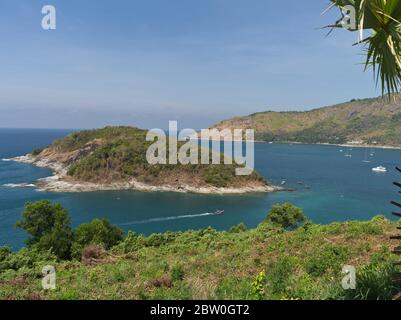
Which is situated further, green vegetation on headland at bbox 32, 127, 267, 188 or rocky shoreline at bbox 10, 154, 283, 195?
green vegetation on headland at bbox 32, 127, 267, 188

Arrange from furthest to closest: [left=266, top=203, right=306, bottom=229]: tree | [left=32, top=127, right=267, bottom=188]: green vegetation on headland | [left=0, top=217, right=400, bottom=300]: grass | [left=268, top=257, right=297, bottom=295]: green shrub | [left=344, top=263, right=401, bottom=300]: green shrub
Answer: [left=32, top=127, right=267, bottom=188]: green vegetation on headland, [left=266, top=203, right=306, bottom=229]: tree, [left=268, top=257, right=297, bottom=295]: green shrub, [left=0, top=217, right=400, bottom=300]: grass, [left=344, top=263, right=401, bottom=300]: green shrub

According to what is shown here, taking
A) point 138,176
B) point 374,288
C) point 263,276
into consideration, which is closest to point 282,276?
point 263,276

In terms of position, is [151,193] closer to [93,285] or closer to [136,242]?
[136,242]

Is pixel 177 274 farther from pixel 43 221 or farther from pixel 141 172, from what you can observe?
pixel 141 172

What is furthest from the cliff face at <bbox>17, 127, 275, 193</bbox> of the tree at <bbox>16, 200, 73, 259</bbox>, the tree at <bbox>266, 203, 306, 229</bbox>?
the tree at <bbox>16, 200, 73, 259</bbox>

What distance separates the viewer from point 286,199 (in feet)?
231

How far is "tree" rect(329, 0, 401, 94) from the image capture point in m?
3.48

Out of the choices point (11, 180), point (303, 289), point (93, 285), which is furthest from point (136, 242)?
point (11, 180)

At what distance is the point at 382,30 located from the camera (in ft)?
12.0

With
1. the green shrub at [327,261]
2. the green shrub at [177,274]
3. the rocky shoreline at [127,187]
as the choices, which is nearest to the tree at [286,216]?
the green shrub at [327,261]

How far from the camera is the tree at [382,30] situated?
348cm

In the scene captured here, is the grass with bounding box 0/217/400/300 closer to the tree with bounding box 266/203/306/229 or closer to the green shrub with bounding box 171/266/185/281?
the green shrub with bounding box 171/266/185/281

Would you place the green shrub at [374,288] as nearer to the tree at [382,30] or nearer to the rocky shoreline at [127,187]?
the tree at [382,30]
